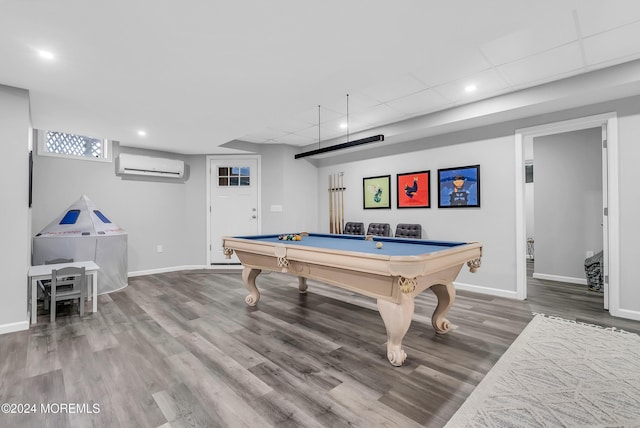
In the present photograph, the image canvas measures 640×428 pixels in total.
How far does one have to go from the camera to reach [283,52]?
91.2 inches

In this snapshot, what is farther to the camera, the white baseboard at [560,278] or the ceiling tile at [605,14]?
the white baseboard at [560,278]

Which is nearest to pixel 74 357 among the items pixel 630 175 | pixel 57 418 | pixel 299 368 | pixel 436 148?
pixel 57 418

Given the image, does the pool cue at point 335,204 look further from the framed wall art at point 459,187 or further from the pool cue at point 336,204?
the framed wall art at point 459,187

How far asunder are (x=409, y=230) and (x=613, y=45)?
9.58ft

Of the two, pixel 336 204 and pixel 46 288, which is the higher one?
pixel 336 204

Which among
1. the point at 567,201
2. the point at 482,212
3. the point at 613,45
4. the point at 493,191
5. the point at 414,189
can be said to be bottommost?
the point at 482,212

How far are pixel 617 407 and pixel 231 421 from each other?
2.15 m

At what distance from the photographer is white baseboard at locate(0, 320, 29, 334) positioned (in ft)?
9.09

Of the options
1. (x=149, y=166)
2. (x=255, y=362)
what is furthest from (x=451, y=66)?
(x=149, y=166)

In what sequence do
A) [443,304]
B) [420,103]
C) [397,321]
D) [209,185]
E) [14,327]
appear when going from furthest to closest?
[209,185]
[420,103]
[14,327]
[443,304]
[397,321]

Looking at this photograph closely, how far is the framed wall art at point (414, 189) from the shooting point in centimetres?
461

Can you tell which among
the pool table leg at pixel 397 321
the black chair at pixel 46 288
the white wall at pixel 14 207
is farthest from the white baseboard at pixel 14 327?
the pool table leg at pixel 397 321

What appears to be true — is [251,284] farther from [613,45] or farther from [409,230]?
[613,45]

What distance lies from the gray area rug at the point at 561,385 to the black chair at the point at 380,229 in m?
2.54
